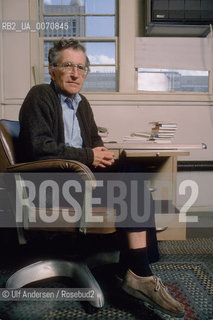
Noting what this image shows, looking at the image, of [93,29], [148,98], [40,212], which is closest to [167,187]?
[148,98]

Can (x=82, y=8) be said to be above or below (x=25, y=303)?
above

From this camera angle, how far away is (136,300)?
138 cm

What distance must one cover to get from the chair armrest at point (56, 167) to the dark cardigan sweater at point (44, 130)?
11 centimetres

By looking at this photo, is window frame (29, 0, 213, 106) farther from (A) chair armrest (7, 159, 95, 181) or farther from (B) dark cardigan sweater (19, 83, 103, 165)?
(A) chair armrest (7, 159, 95, 181)

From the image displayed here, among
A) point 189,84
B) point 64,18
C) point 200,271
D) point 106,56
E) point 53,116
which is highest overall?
point 64,18

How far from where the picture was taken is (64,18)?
2.76m

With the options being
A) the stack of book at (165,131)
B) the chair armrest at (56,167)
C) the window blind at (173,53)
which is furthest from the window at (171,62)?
the chair armrest at (56,167)

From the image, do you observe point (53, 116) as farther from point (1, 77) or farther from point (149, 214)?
point (1, 77)

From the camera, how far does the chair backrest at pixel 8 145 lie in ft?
4.33

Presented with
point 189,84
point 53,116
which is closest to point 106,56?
point 189,84

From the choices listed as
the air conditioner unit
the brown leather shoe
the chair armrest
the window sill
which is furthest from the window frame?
the brown leather shoe

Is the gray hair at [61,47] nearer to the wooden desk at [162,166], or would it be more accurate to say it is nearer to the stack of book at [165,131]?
the wooden desk at [162,166]

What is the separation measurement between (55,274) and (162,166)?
1099 millimetres

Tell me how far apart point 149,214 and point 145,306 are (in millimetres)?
412
